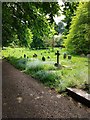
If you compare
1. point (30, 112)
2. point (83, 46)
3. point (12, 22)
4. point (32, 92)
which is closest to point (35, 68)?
point (12, 22)

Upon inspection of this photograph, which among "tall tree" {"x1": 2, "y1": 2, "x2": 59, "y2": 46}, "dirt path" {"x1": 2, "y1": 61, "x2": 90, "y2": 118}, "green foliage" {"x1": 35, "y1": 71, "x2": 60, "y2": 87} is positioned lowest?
"dirt path" {"x1": 2, "y1": 61, "x2": 90, "y2": 118}

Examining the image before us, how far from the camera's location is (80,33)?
25484mm

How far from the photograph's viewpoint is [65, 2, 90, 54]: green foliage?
80.9ft

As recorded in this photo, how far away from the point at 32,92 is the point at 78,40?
18453 millimetres

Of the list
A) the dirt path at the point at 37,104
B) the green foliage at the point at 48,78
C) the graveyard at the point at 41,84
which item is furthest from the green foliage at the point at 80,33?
the dirt path at the point at 37,104

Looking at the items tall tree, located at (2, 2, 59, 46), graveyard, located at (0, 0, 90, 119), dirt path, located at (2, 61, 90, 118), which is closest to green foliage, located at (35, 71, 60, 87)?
graveyard, located at (0, 0, 90, 119)

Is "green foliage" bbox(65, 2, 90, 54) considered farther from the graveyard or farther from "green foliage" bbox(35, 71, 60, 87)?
"green foliage" bbox(35, 71, 60, 87)

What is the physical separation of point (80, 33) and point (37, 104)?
19.7 m

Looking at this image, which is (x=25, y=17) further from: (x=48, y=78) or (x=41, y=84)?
(x=41, y=84)

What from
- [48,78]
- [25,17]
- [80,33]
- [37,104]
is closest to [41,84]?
[48,78]

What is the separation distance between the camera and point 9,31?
15.1 metres

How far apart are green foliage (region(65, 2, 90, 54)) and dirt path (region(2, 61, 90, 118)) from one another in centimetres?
1608

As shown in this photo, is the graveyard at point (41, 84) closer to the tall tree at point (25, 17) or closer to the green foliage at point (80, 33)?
the tall tree at point (25, 17)

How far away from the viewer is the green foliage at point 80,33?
24.7 m
